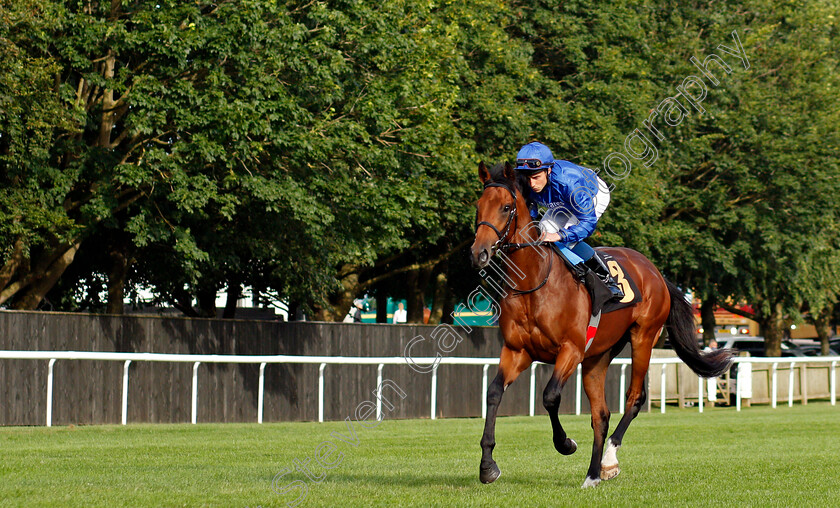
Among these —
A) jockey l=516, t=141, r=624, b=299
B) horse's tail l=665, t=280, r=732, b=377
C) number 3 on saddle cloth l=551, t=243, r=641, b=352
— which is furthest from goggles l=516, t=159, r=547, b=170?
horse's tail l=665, t=280, r=732, b=377

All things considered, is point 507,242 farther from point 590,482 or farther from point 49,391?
point 49,391

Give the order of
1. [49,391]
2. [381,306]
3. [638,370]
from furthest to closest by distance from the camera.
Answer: [381,306] < [49,391] < [638,370]

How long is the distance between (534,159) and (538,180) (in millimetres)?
185

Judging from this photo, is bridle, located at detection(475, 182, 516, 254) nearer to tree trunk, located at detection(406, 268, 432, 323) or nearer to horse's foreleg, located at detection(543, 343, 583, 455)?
horse's foreleg, located at detection(543, 343, 583, 455)

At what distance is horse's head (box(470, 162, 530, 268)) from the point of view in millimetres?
7285

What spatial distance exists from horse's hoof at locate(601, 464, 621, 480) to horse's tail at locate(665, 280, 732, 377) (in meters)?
1.97

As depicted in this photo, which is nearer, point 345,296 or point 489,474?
point 489,474

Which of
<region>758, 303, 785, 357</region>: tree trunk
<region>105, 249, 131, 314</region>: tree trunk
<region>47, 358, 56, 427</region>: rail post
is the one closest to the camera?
<region>47, 358, 56, 427</region>: rail post

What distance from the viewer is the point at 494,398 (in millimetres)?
7746

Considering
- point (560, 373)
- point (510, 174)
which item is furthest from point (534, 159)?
point (560, 373)

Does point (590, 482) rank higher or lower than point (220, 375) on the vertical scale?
lower

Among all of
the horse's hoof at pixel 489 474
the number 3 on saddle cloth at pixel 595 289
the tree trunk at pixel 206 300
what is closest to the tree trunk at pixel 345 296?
the tree trunk at pixel 206 300

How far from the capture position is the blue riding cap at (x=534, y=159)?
316 inches

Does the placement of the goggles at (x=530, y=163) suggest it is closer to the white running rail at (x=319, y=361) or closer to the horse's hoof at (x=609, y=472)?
the horse's hoof at (x=609, y=472)
